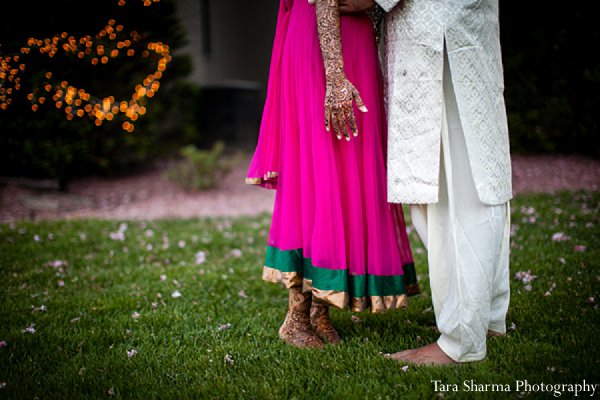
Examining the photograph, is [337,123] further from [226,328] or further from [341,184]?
[226,328]

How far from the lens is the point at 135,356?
90.9 inches

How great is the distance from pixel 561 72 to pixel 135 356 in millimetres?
→ 6180

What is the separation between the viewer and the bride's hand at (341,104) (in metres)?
1.99

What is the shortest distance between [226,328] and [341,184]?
1.01m

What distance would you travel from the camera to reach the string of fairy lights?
3266 millimetres

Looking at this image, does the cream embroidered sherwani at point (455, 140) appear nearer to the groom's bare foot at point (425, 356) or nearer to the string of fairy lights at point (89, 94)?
the groom's bare foot at point (425, 356)

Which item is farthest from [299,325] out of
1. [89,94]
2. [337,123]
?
[89,94]

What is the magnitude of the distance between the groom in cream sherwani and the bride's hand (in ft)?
0.52

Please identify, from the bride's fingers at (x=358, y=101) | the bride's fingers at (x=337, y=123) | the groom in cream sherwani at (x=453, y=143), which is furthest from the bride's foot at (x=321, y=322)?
the bride's fingers at (x=358, y=101)

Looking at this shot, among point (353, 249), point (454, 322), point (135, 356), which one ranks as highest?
point (353, 249)

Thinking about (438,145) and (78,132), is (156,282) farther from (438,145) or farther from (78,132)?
(78,132)

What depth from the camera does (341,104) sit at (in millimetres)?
1991

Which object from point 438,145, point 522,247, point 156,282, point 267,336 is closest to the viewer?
point 438,145

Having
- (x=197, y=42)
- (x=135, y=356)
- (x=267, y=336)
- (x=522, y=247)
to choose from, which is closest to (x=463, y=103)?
(x=267, y=336)
